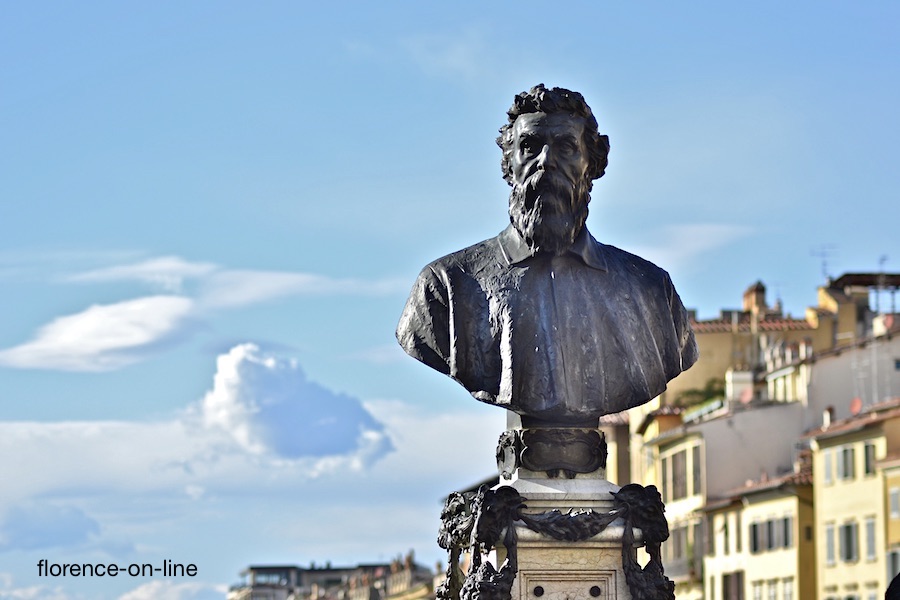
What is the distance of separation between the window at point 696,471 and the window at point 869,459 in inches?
597

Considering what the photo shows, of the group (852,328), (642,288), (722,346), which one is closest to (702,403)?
(722,346)

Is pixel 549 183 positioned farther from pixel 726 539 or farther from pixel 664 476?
pixel 664 476

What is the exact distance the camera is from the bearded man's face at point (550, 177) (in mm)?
17859

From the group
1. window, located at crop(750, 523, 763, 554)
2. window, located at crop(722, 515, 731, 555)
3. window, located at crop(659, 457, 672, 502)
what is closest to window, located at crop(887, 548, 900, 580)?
window, located at crop(750, 523, 763, 554)

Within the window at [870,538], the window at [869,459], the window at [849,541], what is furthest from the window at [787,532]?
the window at [869,459]

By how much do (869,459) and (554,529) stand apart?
54035mm

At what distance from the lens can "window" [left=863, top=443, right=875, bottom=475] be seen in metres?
69.8

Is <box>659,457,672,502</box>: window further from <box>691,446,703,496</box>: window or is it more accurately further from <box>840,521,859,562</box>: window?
<box>840,521,859,562</box>: window

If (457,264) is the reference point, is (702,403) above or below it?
above

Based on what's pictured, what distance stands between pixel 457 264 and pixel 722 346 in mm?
78108

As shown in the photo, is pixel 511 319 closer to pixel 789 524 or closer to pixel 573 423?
pixel 573 423

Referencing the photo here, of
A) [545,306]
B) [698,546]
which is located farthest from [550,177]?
[698,546]

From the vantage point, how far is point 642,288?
60.1 feet

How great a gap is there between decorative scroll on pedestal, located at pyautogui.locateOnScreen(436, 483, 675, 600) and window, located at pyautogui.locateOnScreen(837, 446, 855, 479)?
5477 cm
